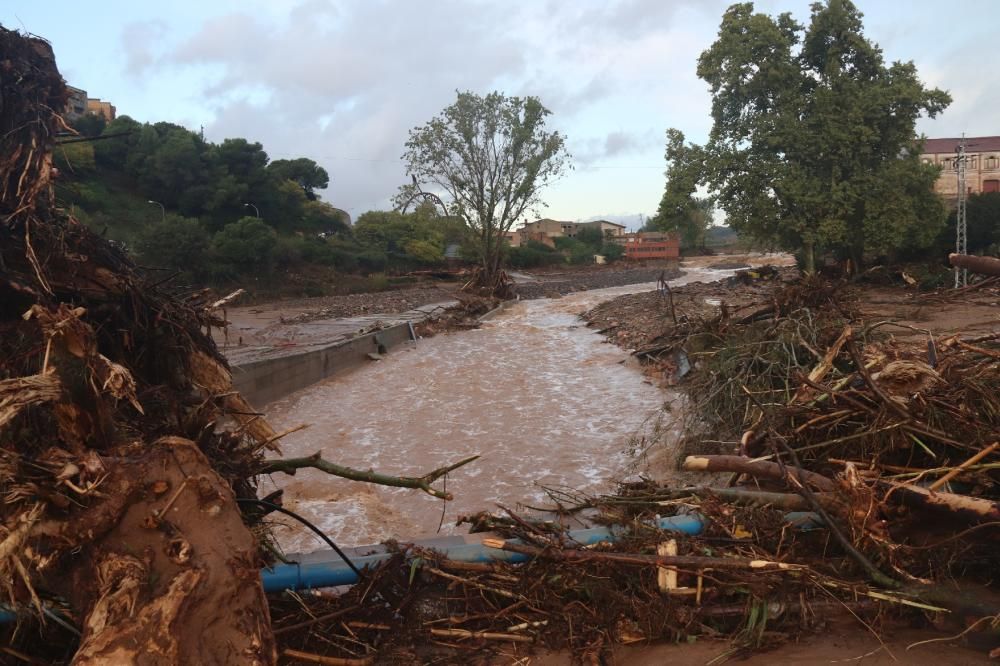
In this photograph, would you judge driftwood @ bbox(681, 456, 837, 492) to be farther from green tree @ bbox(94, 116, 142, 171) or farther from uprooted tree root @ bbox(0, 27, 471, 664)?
green tree @ bbox(94, 116, 142, 171)

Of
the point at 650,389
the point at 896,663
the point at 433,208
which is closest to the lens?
the point at 896,663

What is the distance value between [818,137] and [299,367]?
61.9ft

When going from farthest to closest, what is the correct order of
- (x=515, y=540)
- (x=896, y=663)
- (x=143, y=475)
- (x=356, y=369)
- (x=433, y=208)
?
(x=433, y=208) → (x=356, y=369) → (x=515, y=540) → (x=896, y=663) → (x=143, y=475)

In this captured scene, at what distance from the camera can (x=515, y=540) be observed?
3352mm

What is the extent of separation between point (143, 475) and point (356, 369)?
13.7 m

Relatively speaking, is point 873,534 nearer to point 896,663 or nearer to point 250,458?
point 896,663

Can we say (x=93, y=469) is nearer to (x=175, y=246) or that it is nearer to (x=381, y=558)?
(x=381, y=558)

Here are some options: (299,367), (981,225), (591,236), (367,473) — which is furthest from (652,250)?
(367,473)

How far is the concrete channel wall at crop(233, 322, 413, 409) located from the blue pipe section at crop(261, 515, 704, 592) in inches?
258

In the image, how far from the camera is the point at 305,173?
5359 cm

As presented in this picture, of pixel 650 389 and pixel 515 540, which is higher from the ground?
pixel 515 540

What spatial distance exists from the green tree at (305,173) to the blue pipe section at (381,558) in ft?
170

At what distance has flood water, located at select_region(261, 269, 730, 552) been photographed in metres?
6.70

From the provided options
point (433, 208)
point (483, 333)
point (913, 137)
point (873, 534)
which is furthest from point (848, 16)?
point (873, 534)
